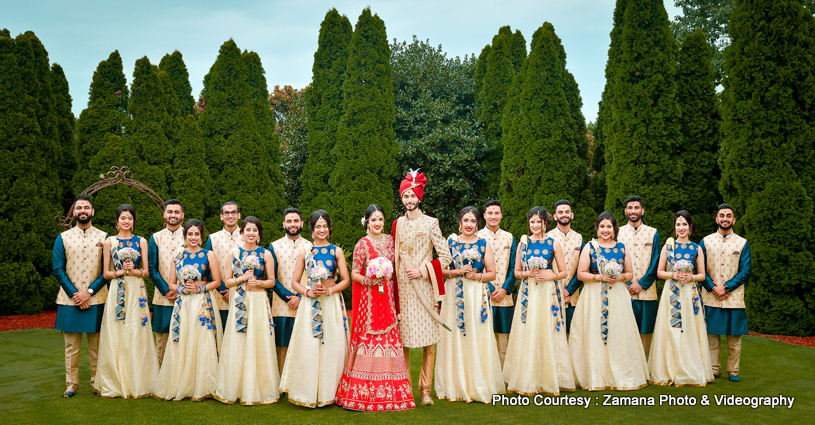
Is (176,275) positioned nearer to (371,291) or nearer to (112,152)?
(371,291)

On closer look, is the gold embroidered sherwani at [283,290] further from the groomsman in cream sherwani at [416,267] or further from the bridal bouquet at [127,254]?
the bridal bouquet at [127,254]

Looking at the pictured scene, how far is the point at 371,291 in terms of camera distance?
5250 millimetres

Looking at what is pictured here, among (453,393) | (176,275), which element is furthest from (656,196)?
(176,275)


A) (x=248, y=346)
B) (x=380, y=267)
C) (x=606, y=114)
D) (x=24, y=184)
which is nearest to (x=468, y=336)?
(x=380, y=267)

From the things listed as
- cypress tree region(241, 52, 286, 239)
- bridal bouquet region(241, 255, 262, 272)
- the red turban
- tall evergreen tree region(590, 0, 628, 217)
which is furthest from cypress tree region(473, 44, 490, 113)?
bridal bouquet region(241, 255, 262, 272)

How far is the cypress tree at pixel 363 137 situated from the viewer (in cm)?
1315

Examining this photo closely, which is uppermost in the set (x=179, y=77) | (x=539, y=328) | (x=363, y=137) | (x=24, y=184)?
(x=179, y=77)

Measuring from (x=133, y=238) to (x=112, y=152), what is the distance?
812 cm

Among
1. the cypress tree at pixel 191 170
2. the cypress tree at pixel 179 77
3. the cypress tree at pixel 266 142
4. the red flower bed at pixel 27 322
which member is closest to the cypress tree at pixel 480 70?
the cypress tree at pixel 266 142

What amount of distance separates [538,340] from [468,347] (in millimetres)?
722

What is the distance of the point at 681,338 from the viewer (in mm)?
6207

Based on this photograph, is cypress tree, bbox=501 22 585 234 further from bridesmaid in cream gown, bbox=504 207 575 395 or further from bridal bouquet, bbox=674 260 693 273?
bridesmaid in cream gown, bbox=504 207 575 395

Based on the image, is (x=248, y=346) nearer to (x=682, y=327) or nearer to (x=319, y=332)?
(x=319, y=332)

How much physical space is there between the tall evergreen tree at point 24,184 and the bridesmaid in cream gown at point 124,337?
7503mm
